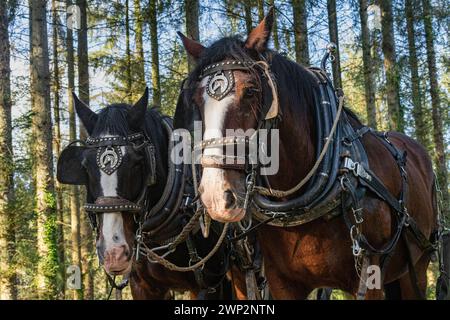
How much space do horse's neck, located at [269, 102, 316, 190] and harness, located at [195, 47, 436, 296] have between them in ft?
0.22

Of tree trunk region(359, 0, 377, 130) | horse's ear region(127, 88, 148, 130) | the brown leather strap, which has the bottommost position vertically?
the brown leather strap

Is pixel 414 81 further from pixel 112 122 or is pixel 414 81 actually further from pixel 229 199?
pixel 229 199

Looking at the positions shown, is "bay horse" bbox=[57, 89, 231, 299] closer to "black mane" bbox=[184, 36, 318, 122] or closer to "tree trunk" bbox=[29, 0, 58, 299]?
"black mane" bbox=[184, 36, 318, 122]

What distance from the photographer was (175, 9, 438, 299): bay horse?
3029 mm

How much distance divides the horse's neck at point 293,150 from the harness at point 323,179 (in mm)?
68

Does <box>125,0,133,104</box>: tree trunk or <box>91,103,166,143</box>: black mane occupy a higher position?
<box>125,0,133,104</box>: tree trunk

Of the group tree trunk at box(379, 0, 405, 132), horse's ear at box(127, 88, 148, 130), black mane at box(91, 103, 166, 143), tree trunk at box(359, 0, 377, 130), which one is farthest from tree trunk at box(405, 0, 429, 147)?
horse's ear at box(127, 88, 148, 130)

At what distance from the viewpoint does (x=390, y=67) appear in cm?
1155

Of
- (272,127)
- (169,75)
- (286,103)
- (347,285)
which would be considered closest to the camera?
(272,127)

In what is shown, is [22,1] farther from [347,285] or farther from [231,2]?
[347,285]

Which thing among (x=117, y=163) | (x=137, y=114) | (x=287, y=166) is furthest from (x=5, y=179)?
(x=287, y=166)
